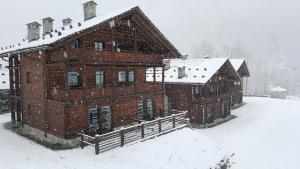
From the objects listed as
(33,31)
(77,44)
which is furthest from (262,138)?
(33,31)

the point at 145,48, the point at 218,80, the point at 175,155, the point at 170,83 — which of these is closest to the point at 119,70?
the point at 145,48

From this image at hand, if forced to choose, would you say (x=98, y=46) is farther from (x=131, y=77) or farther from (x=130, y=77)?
(x=131, y=77)

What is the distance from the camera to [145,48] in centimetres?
2950

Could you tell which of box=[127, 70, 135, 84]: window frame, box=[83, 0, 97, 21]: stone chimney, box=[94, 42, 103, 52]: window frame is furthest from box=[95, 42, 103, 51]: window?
box=[127, 70, 135, 84]: window frame

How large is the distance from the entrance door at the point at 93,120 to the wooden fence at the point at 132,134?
1.03 metres

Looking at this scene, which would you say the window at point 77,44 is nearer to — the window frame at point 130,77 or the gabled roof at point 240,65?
the window frame at point 130,77

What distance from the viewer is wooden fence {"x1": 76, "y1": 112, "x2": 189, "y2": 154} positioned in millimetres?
19906

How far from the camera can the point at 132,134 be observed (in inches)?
869

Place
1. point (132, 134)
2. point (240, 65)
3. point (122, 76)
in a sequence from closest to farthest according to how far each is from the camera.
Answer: point (132, 134) < point (122, 76) < point (240, 65)

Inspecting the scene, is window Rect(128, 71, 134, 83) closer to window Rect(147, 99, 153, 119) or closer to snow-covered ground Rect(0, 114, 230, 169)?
window Rect(147, 99, 153, 119)

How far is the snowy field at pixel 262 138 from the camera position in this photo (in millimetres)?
26234

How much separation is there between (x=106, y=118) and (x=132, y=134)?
10.3 ft

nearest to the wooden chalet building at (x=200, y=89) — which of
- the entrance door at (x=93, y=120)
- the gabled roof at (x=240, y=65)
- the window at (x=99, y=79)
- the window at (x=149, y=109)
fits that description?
the window at (x=149, y=109)

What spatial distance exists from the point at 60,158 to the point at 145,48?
1422 centimetres
